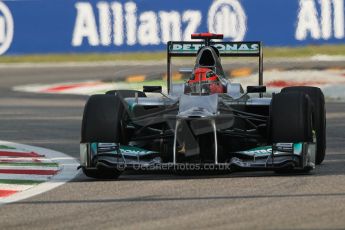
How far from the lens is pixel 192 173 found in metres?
11.0

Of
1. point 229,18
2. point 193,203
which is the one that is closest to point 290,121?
point 193,203

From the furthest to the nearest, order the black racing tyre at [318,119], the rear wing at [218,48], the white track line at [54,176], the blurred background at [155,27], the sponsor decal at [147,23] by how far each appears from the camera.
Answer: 1. the sponsor decal at [147,23]
2. the blurred background at [155,27]
3. the rear wing at [218,48]
4. the black racing tyre at [318,119]
5. the white track line at [54,176]

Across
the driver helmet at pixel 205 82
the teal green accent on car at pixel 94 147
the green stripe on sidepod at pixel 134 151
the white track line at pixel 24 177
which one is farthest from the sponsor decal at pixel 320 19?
the teal green accent on car at pixel 94 147

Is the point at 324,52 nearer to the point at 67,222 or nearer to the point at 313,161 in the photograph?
the point at 313,161

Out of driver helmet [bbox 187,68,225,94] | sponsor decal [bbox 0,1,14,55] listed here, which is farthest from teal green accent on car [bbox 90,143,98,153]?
sponsor decal [bbox 0,1,14,55]

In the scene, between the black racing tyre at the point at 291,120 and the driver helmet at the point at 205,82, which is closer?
the black racing tyre at the point at 291,120

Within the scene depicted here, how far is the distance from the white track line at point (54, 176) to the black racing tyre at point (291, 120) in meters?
1.92

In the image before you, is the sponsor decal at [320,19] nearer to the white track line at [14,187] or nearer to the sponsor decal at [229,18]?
the sponsor decal at [229,18]

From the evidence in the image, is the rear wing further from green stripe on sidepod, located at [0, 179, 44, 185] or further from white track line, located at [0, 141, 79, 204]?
green stripe on sidepod, located at [0, 179, 44, 185]

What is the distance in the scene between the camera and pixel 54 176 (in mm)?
11469

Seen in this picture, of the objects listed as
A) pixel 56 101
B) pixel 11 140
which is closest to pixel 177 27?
pixel 56 101

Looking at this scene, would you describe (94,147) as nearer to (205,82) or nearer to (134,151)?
(134,151)

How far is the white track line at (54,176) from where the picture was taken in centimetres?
996

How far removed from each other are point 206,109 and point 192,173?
1.91ft
